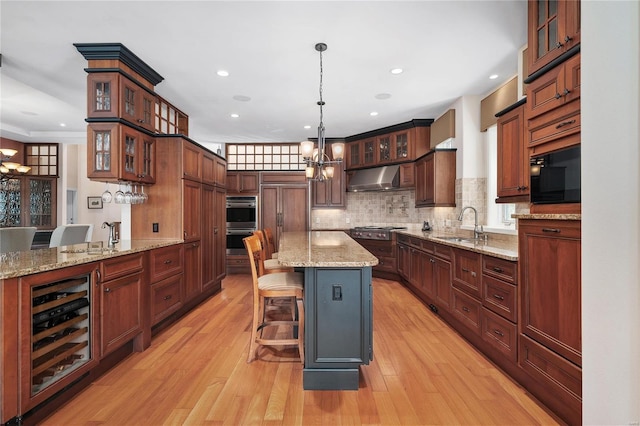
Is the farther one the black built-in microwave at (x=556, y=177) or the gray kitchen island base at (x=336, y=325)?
the gray kitchen island base at (x=336, y=325)

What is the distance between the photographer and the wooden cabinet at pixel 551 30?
65.4 inches

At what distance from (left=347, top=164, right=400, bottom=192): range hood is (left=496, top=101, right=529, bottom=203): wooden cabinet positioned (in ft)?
8.56

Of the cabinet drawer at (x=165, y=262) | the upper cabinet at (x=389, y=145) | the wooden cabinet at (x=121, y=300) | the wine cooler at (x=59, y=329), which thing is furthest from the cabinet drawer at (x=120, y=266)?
the upper cabinet at (x=389, y=145)

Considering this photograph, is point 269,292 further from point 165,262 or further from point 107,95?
point 107,95

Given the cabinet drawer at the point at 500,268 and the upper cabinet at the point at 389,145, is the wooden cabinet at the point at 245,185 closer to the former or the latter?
the upper cabinet at the point at 389,145

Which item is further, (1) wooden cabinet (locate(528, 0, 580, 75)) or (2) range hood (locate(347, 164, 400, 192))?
(2) range hood (locate(347, 164, 400, 192))

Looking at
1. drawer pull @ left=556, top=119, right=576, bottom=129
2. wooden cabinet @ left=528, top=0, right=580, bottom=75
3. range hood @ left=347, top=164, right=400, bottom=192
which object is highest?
wooden cabinet @ left=528, top=0, right=580, bottom=75

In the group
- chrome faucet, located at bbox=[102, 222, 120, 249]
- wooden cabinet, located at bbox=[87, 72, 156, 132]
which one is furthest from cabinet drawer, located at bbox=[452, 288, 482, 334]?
wooden cabinet, located at bbox=[87, 72, 156, 132]

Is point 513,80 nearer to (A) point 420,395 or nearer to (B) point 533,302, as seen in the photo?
(B) point 533,302

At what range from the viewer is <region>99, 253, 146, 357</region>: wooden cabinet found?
210cm

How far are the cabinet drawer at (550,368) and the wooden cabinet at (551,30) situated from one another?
1.73 meters

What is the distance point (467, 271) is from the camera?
2734 millimetres

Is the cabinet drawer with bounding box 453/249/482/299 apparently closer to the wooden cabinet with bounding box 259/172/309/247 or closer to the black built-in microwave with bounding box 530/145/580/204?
the black built-in microwave with bounding box 530/145/580/204

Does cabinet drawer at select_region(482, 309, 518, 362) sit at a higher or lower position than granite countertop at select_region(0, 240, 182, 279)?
lower
